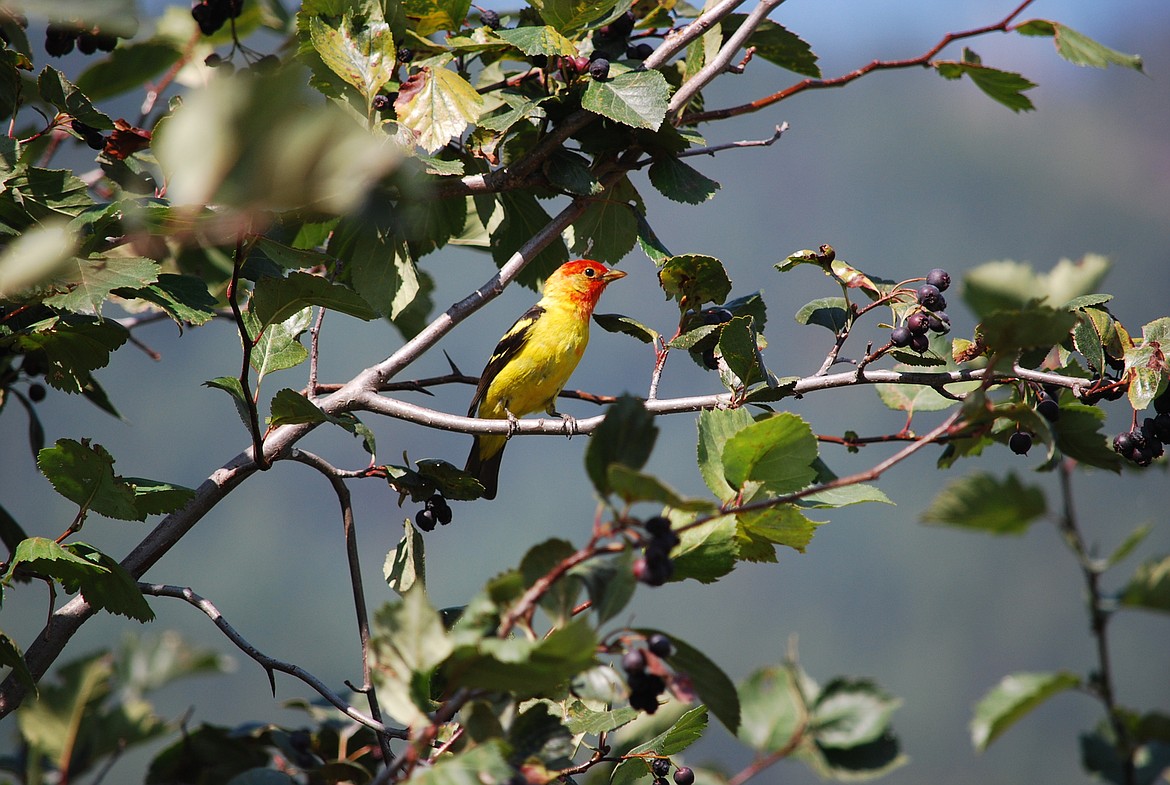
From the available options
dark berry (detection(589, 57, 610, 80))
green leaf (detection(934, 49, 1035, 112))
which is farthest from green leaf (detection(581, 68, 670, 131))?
green leaf (detection(934, 49, 1035, 112))

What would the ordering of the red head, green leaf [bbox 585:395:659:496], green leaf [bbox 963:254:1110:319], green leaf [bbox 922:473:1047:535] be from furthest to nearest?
the red head → green leaf [bbox 922:473:1047:535] → green leaf [bbox 963:254:1110:319] → green leaf [bbox 585:395:659:496]

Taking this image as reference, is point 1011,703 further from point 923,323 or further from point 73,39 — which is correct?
point 73,39

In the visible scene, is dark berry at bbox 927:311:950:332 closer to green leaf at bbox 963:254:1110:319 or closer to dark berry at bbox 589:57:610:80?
green leaf at bbox 963:254:1110:319

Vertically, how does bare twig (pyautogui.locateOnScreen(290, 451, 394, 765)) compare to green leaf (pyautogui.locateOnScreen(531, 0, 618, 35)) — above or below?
below

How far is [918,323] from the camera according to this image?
2.66 metres

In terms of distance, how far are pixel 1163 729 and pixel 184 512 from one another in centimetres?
268

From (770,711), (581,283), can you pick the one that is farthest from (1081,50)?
(581,283)

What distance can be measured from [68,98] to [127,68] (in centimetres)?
100

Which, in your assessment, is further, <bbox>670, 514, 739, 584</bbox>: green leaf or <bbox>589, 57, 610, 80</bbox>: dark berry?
<bbox>589, 57, 610, 80</bbox>: dark berry

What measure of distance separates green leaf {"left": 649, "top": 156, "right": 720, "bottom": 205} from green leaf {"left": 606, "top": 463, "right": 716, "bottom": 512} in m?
1.92

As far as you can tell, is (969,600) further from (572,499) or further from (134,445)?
(134,445)

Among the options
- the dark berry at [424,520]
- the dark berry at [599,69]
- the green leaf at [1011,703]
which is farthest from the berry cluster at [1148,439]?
the dark berry at [424,520]

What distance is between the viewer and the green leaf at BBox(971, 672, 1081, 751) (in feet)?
6.97

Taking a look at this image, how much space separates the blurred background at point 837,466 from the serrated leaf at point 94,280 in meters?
56.5
